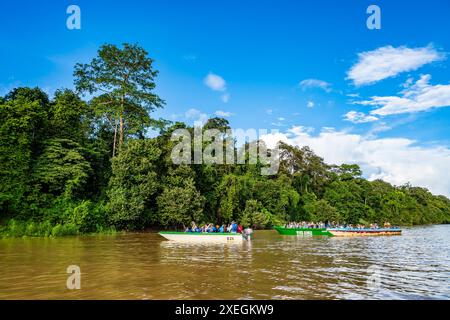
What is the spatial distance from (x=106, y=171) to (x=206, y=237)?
56.8 ft

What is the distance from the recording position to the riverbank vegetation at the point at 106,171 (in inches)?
1144

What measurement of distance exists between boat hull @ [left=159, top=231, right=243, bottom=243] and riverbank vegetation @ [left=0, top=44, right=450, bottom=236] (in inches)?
339

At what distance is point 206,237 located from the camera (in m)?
26.0

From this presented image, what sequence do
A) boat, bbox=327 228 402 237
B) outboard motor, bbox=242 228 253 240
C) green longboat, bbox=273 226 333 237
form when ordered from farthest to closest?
green longboat, bbox=273 226 333 237 < boat, bbox=327 228 402 237 < outboard motor, bbox=242 228 253 240

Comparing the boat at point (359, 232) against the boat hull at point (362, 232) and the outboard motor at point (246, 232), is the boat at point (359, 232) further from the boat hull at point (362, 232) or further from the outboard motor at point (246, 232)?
the outboard motor at point (246, 232)

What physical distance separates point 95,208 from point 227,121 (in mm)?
31137

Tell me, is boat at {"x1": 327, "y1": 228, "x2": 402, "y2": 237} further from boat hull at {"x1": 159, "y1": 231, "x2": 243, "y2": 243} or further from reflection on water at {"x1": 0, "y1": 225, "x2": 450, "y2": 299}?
reflection on water at {"x1": 0, "y1": 225, "x2": 450, "y2": 299}

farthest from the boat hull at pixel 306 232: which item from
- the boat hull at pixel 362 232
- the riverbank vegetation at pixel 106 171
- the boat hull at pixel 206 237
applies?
the boat hull at pixel 206 237

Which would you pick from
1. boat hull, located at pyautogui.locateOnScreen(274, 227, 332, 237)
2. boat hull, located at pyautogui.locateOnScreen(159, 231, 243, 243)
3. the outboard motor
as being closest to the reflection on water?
boat hull, located at pyautogui.locateOnScreen(159, 231, 243, 243)

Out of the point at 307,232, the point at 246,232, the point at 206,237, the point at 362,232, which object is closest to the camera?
the point at 206,237

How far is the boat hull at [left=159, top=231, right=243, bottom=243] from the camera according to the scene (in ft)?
84.4

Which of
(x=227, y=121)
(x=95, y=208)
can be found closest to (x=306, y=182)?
(x=227, y=121)

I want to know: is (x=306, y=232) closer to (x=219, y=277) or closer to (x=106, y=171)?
(x=106, y=171)

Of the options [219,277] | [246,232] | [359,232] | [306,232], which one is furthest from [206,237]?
[359,232]
